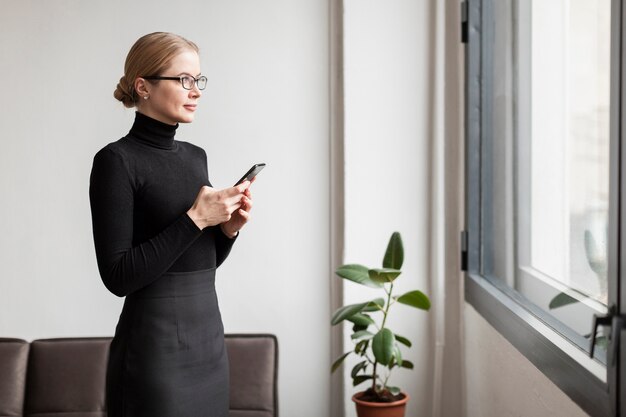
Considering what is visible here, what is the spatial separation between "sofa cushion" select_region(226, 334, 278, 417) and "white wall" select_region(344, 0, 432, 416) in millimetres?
373

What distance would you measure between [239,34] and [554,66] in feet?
4.92

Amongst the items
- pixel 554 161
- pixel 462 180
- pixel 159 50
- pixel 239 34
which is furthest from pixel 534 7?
pixel 239 34

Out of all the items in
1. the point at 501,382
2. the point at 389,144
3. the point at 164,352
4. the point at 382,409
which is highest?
the point at 389,144

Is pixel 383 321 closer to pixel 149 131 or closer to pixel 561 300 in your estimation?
pixel 561 300

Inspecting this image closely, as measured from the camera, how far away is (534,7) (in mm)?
2213

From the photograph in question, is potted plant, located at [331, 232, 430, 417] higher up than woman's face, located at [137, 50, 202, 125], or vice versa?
woman's face, located at [137, 50, 202, 125]

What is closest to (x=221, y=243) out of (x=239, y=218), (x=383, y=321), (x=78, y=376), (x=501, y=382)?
(x=239, y=218)

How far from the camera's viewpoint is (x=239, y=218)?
1824 mm

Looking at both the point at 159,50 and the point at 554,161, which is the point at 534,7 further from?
the point at 159,50

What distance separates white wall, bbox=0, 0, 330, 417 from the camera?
124 inches

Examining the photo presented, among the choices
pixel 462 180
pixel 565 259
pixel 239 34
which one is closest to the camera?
pixel 565 259

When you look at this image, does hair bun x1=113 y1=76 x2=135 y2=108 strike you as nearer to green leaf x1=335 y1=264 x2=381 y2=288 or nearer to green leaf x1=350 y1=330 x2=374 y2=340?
green leaf x1=335 y1=264 x2=381 y2=288

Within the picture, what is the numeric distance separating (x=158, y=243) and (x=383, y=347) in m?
1.11

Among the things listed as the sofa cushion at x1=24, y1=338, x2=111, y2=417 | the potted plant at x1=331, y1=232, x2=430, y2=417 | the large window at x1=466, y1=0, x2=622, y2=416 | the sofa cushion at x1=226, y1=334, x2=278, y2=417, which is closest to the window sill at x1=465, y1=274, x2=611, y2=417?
the large window at x1=466, y1=0, x2=622, y2=416
